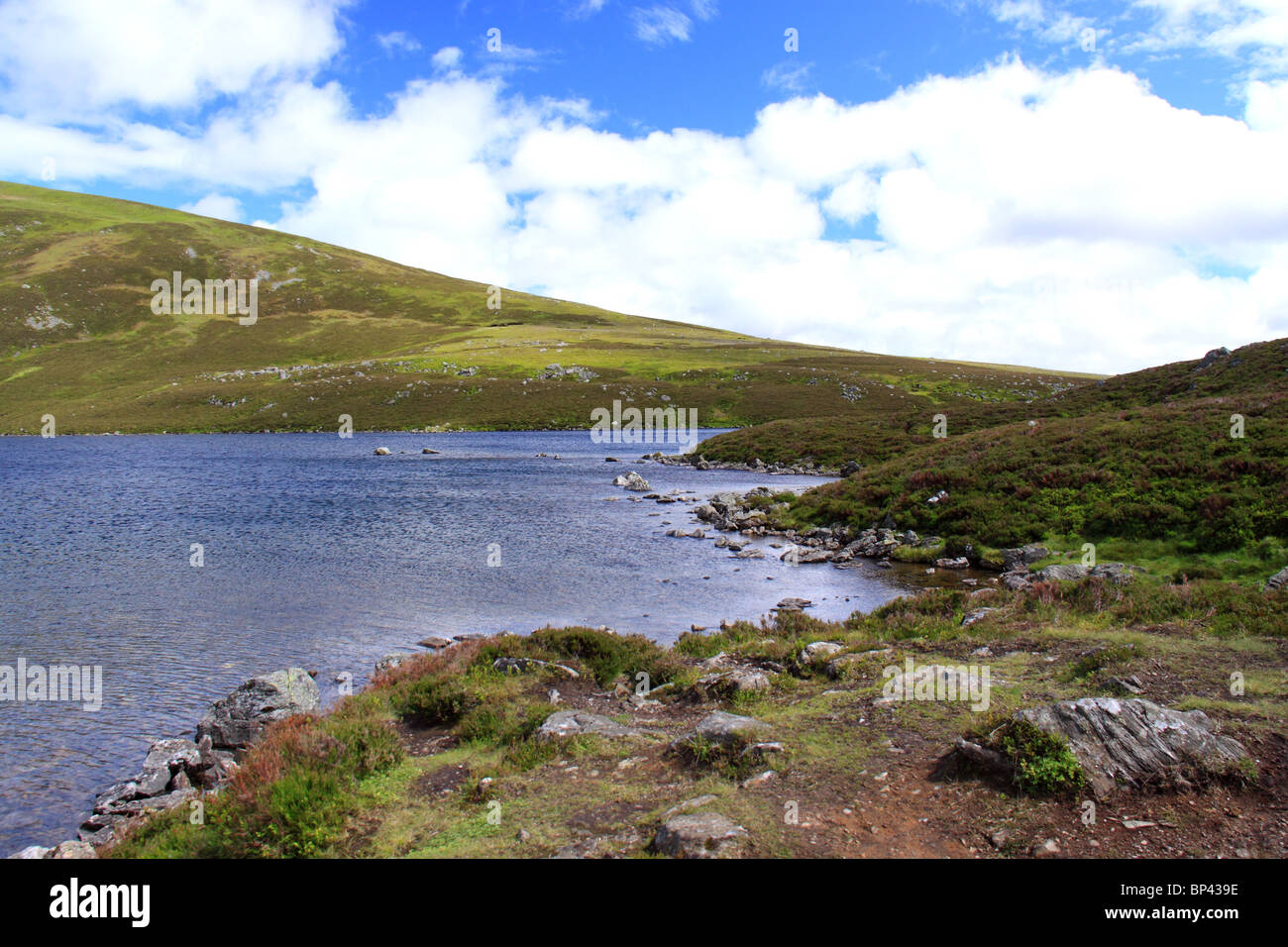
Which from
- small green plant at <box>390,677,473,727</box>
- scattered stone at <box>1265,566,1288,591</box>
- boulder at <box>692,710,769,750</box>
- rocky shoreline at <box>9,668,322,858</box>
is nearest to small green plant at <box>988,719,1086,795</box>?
boulder at <box>692,710,769,750</box>

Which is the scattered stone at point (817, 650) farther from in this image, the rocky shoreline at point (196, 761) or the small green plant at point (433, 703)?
the rocky shoreline at point (196, 761)

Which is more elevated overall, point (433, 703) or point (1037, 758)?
point (1037, 758)

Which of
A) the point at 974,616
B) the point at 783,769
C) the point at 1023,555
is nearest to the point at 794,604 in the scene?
the point at 974,616

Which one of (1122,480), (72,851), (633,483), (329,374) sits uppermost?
(329,374)

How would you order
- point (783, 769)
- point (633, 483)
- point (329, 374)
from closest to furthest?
point (783, 769) < point (633, 483) < point (329, 374)

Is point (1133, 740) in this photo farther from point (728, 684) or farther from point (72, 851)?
point (72, 851)

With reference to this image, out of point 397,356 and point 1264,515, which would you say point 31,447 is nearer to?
point 397,356

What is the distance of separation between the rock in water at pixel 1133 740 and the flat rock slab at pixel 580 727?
685cm

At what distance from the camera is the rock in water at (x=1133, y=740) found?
947 centimetres

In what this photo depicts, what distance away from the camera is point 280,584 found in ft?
99.0

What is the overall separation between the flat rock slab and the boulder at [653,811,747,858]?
405 cm

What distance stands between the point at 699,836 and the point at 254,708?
37.7 feet
